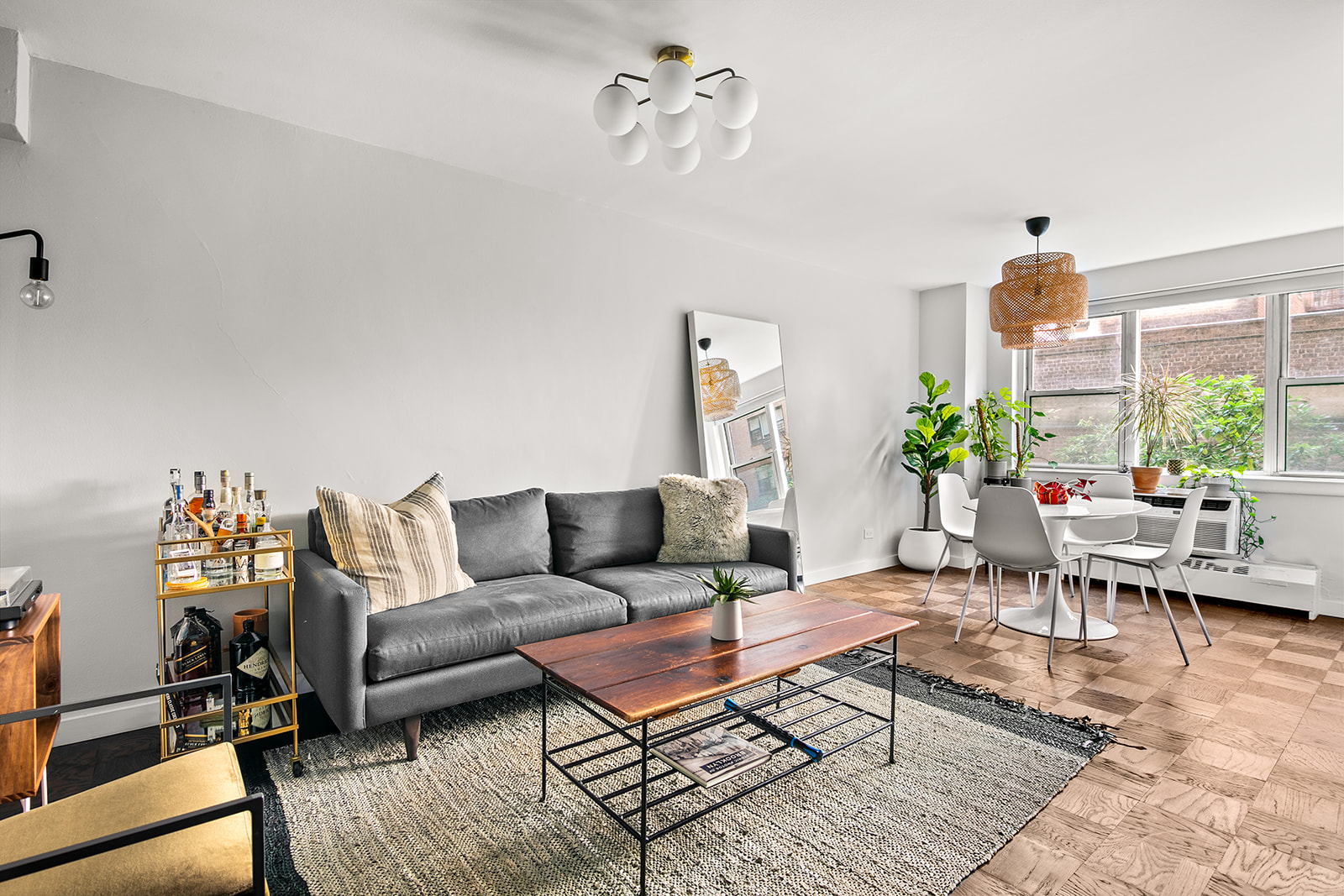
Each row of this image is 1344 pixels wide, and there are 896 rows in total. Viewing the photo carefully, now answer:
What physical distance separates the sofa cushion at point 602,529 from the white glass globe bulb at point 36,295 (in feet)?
6.64

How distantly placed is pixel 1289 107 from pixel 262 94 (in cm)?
409

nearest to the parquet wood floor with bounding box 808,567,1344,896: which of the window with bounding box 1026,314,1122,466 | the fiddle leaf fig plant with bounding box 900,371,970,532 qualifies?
the fiddle leaf fig plant with bounding box 900,371,970,532

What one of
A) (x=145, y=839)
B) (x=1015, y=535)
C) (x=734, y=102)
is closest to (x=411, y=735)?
(x=145, y=839)

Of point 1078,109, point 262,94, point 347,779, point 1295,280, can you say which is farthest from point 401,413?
point 1295,280

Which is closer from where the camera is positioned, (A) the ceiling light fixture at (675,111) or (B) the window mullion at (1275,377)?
(A) the ceiling light fixture at (675,111)

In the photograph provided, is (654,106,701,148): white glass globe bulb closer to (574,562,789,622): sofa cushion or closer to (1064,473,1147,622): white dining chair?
(574,562,789,622): sofa cushion

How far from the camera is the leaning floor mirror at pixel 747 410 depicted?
4.29 m

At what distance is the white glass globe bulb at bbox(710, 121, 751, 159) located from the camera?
7.97 feet

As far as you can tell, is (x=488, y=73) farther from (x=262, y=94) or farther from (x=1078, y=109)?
(x=1078, y=109)

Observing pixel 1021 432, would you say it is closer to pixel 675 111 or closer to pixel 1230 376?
pixel 1230 376

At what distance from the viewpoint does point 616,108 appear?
2.23m

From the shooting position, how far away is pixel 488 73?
2.46 metres

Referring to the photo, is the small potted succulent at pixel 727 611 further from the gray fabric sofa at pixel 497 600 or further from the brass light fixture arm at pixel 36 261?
the brass light fixture arm at pixel 36 261

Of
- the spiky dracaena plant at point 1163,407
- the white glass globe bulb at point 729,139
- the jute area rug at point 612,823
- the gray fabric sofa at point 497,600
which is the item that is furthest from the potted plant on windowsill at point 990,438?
the white glass globe bulb at point 729,139
